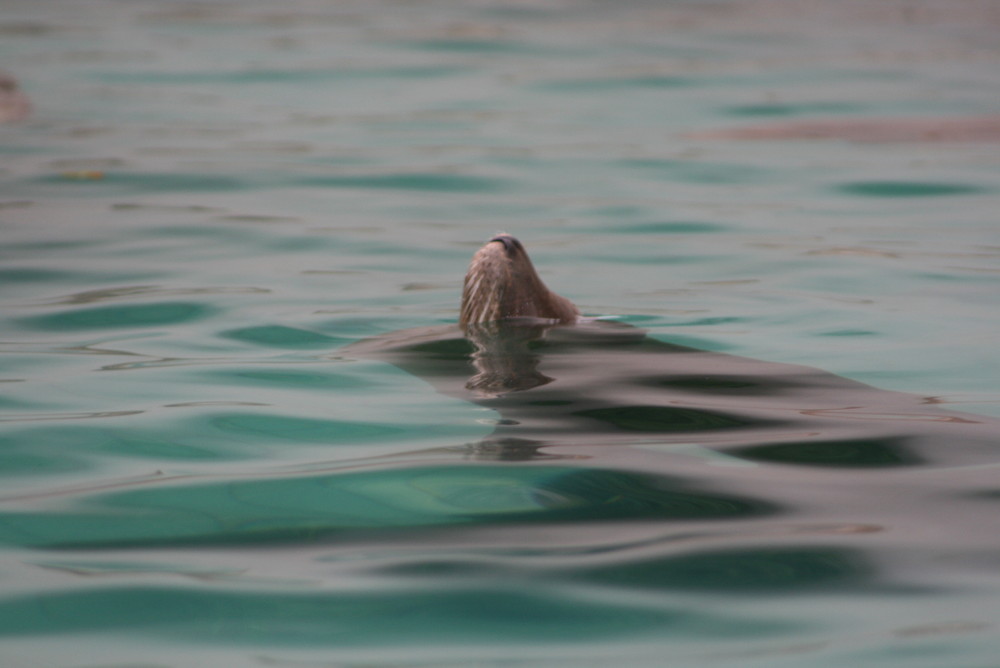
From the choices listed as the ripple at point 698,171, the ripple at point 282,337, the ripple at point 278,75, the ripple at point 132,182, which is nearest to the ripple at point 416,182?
the ripple at point 132,182

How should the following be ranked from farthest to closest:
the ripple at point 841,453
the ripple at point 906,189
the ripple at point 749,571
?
1. the ripple at point 906,189
2. the ripple at point 841,453
3. the ripple at point 749,571

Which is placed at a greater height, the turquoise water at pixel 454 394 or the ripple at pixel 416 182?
the ripple at pixel 416 182

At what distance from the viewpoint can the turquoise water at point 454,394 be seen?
260 centimetres

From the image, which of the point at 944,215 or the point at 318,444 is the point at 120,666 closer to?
the point at 318,444

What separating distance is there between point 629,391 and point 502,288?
42.1 inches

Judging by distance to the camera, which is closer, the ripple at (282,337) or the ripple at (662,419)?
the ripple at (662,419)

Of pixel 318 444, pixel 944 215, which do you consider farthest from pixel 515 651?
pixel 944 215

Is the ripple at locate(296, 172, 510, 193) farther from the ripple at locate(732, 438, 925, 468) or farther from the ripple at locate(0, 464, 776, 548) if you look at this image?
the ripple at locate(0, 464, 776, 548)

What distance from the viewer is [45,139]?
444 inches

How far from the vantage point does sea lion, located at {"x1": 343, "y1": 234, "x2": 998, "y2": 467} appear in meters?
3.79

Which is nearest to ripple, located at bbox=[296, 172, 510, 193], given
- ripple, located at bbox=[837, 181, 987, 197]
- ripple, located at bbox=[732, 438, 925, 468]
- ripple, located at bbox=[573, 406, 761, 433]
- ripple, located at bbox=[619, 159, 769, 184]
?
ripple, located at bbox=[619, 159, 769, 184]

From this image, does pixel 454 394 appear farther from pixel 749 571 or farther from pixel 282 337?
pixel 749 571

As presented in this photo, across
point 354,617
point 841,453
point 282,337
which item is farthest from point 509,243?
point 354,617

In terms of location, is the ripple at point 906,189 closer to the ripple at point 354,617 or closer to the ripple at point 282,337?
the ripple at point 282,337
